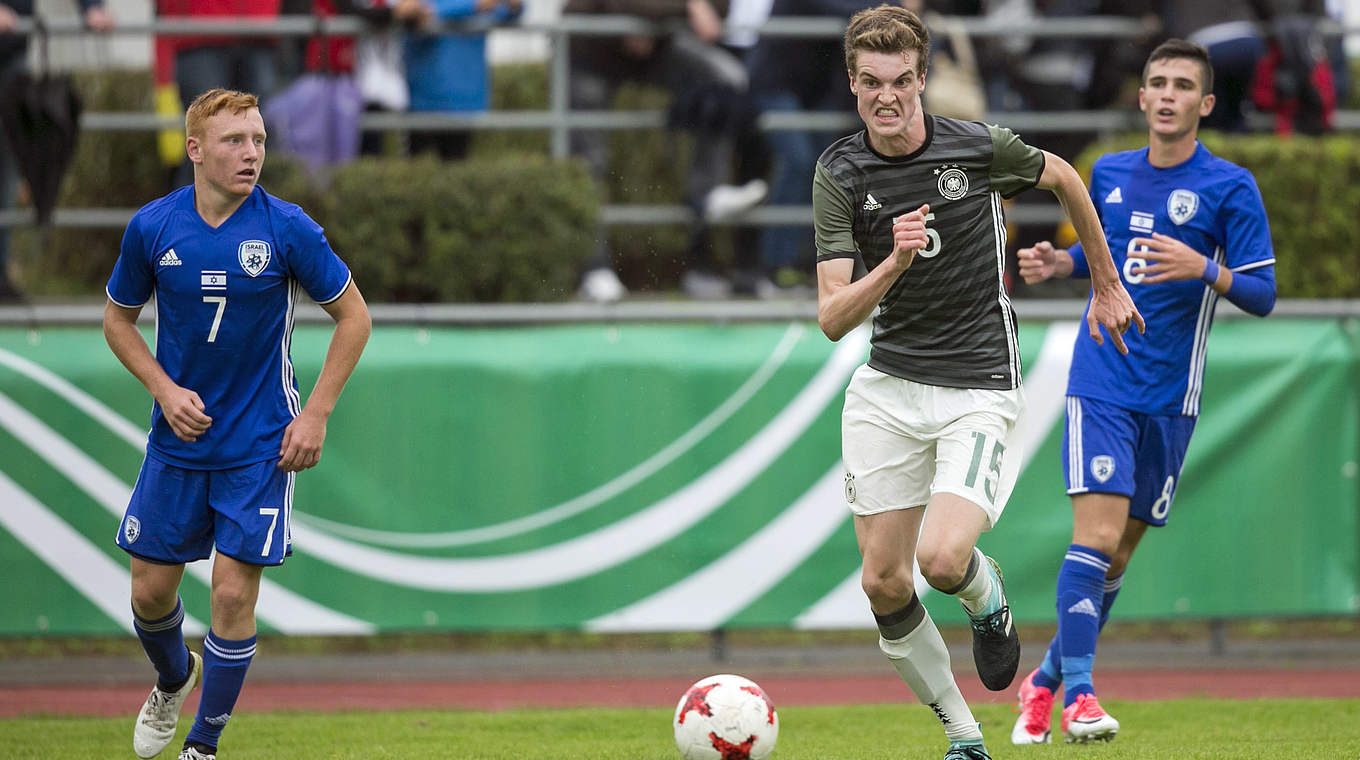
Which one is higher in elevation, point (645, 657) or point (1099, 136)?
point (1099, 136)

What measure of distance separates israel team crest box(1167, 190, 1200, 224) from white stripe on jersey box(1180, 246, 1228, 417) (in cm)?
22

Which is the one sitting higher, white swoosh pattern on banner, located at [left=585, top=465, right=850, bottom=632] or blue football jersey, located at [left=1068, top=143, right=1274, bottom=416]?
blue football jersey, located at [left=1068, top=143, right=1274, bottom=416]

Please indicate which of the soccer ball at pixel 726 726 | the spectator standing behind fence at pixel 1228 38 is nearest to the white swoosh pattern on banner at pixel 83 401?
the soccer ball at pixel 726 726

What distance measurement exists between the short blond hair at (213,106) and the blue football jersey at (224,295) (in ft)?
0.97

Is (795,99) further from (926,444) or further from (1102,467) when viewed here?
(926,444)

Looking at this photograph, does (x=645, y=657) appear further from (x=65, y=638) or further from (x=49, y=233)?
(x=49, y=233)

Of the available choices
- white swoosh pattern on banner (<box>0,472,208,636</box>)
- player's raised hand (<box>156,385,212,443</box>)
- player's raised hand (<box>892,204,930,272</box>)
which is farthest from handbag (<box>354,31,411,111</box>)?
player's raised hand (<box>892,204,930,272</box>)

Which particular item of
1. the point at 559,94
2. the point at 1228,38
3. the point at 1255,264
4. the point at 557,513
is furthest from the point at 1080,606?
the point at 559,94

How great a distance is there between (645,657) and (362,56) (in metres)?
4.45

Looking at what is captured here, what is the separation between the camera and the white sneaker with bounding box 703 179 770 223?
10.2 meters

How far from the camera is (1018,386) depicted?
595 centimetres

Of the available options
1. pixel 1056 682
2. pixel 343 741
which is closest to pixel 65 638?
pixel 343 741

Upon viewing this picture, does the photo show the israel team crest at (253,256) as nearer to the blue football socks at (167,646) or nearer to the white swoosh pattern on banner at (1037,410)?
the blue football socks at (167,646)

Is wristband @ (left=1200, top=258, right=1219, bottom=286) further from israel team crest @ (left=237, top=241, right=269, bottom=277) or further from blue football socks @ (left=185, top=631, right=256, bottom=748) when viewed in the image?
blue football socks @ (left=185, top=631, right=256, bottom=748)
